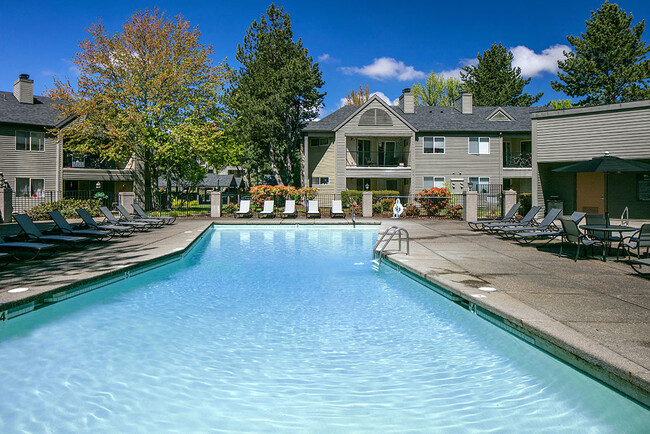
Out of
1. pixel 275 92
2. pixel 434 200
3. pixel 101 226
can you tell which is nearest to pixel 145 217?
pixel 101 226

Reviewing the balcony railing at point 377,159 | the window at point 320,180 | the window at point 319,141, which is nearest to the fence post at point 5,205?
the window at point 320,180

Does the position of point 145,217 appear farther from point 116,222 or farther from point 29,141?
point 29,141

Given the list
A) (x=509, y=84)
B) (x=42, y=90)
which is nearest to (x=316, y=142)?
(x=42, y=90)

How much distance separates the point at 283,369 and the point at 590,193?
21.3 metres

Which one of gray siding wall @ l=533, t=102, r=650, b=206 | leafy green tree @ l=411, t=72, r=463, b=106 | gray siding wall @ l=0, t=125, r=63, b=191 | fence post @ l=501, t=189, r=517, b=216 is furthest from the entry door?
leafy green tree @ l=411, t=72, r=463, b=106

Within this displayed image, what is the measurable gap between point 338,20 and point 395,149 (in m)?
A: 11.7

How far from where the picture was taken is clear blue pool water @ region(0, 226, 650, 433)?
3957 mm

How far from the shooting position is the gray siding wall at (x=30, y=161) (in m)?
28.7

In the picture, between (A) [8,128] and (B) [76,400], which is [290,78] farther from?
(B) [76,400]

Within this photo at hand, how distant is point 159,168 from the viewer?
1226 inches

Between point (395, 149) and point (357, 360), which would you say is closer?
point (357, 360)

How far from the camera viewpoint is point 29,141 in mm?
29672

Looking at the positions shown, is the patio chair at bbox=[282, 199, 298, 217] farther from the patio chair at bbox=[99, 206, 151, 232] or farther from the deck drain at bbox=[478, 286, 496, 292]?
the deck drain at bbox=[478, 286, 496, 292]

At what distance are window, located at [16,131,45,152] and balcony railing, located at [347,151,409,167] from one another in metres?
22.2
